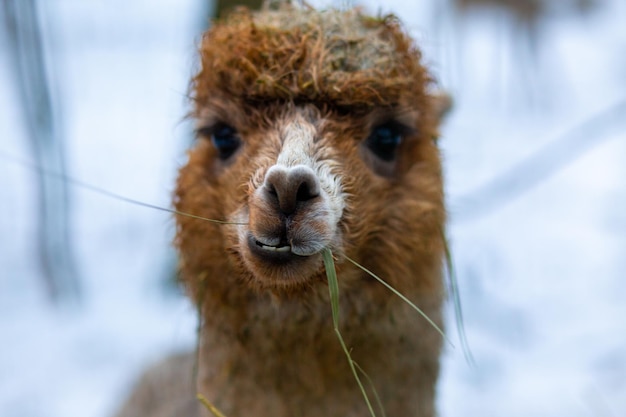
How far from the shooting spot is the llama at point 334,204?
2662 millimetres

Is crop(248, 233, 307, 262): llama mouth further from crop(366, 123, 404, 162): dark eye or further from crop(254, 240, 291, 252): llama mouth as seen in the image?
crop(366, 123, 404, 162): dark eye

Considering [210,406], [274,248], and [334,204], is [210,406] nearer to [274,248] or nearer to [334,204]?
[274,248]

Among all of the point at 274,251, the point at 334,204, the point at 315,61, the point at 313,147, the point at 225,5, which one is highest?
the point at 225,5

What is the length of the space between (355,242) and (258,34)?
102cm

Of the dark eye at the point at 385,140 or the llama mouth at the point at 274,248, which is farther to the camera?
the dark eye at the point at 385,140

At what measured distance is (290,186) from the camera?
7.14ft

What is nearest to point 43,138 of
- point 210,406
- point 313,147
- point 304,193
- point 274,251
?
point 210,406

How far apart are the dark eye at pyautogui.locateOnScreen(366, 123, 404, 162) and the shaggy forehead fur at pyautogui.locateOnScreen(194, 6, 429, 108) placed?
0.43ft

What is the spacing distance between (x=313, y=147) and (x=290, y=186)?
16.9 inches

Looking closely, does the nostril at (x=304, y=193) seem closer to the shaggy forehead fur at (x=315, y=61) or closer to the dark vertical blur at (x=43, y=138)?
the shaggy forehead fur at (x=315, y=61)

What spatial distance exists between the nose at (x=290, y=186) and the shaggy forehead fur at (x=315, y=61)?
633mm

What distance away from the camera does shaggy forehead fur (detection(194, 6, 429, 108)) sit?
9.02 feet

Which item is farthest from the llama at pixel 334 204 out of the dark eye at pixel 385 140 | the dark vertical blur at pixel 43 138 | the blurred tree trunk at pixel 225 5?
the dark vertical blur at pixel 43 138

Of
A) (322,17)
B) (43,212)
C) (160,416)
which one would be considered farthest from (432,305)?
(43,212)
